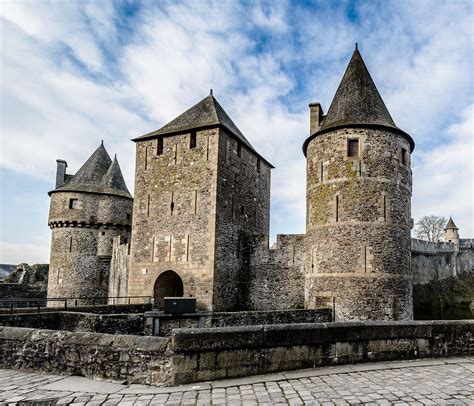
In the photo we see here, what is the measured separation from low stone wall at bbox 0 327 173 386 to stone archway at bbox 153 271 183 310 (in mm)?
12281

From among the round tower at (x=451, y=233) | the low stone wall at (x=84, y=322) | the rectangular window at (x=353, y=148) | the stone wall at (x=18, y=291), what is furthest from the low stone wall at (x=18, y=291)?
the round tower at (x=451, y=233)

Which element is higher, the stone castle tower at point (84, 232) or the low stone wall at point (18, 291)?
the stone castle tower at point (84, 232)

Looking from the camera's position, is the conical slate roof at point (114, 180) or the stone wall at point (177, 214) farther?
the conical slate roof at point (114, 180)

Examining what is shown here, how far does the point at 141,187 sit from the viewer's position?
20.3m

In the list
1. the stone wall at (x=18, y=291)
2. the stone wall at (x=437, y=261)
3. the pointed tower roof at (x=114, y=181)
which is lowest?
the stone wall at (x=18, y=291)

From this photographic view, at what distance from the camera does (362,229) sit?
14.9 meters

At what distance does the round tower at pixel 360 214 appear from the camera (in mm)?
14641

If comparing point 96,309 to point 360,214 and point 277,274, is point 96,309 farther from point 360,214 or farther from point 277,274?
point 360,214

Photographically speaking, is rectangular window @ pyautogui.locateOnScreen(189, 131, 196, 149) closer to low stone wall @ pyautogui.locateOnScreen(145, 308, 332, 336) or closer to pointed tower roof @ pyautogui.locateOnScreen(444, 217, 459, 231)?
low stone wall @ pyautogui.locateOnScreen(145, 308, 332, 336)

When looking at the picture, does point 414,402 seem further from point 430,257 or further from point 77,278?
point 430,257

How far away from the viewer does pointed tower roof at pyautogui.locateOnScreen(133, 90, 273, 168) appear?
1914cm

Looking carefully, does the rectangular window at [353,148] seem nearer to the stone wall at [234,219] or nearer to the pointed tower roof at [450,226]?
the stone wall at [234,219]

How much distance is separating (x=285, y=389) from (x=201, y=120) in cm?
1604

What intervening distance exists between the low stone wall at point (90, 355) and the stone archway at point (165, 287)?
12.3m
